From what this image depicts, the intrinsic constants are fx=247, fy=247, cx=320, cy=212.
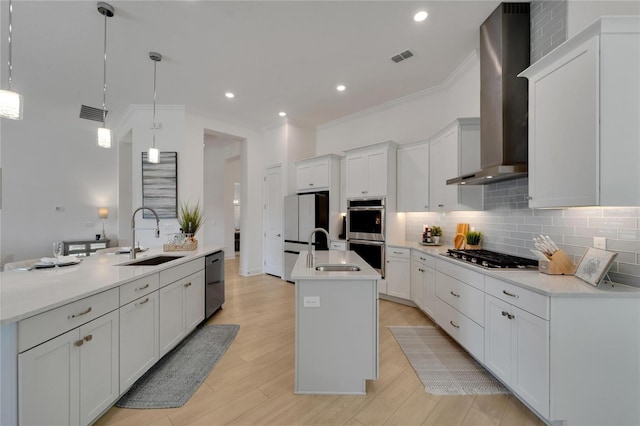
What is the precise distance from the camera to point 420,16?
7.80ft

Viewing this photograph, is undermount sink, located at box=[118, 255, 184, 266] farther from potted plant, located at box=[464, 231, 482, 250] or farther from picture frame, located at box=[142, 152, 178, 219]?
potted plant, located at box=[464, 231, 482, 250]

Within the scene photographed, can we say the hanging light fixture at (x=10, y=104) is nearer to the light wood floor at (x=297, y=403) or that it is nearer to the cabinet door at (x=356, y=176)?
the light wood floor at (x=297, y=403)

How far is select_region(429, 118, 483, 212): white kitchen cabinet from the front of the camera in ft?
9.27

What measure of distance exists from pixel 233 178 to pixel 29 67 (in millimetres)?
4519

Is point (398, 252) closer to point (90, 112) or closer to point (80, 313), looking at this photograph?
point (80, 313)

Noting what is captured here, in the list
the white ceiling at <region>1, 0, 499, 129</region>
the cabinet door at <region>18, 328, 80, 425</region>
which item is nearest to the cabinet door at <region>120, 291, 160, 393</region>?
the cabinet door at <region>18, 328, 80, 425</region>

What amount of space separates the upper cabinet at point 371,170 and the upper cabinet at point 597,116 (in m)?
2.19

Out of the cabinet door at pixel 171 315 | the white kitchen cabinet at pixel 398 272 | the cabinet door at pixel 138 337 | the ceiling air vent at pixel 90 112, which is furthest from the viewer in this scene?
the ceiling air vent at pixel 90 112

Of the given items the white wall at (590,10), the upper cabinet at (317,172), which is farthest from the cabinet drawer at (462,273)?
the upper cabinet at (317,172)

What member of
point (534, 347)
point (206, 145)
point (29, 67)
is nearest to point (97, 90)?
point (29, 67)

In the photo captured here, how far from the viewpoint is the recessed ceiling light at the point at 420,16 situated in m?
2.34

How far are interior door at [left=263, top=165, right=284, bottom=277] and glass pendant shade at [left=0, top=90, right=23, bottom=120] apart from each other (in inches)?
149

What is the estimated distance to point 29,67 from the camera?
10.3 feet

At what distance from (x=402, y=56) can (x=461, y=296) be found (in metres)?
2.79
